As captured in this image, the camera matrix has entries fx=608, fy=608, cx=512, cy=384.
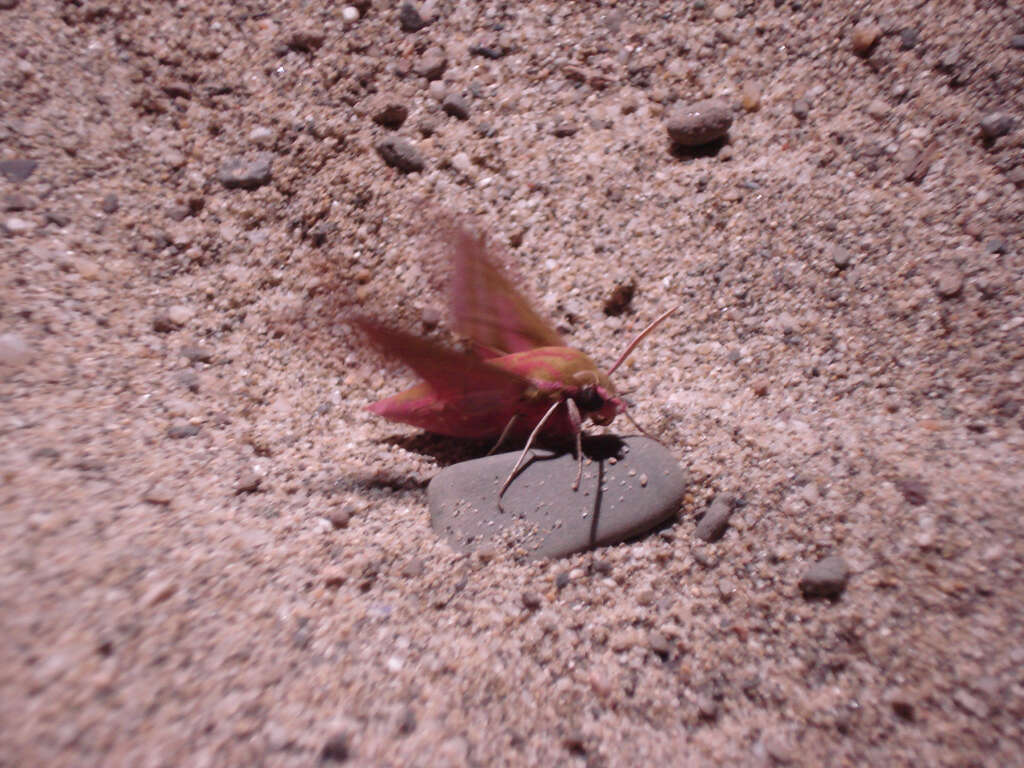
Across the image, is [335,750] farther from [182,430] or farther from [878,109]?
[878,109]

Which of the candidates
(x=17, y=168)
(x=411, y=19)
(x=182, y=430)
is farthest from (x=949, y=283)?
(x=17, y=168)

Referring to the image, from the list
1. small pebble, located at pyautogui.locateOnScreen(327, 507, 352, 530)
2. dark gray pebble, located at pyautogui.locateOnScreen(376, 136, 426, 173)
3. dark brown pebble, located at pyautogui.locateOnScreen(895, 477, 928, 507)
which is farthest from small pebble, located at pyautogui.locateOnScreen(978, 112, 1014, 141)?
small pebble, located at pyautogui.locateOnScreen(327, 507, 352, 530)

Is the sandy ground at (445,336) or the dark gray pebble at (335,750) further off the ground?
the sandy ground at (445,336)

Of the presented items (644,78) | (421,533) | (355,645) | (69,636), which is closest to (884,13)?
(644,78)

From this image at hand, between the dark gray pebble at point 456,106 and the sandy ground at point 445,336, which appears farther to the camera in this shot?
the dark gray pebble at point 456,106

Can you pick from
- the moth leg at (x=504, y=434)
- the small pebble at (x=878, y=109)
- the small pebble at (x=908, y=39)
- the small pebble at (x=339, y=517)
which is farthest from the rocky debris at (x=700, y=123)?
the small pebble at (x=339, y=517)

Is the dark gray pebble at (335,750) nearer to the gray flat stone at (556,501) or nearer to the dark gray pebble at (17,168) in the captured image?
the gray flat stone at (556,501)

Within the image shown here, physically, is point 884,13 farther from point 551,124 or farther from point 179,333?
point 179,333
